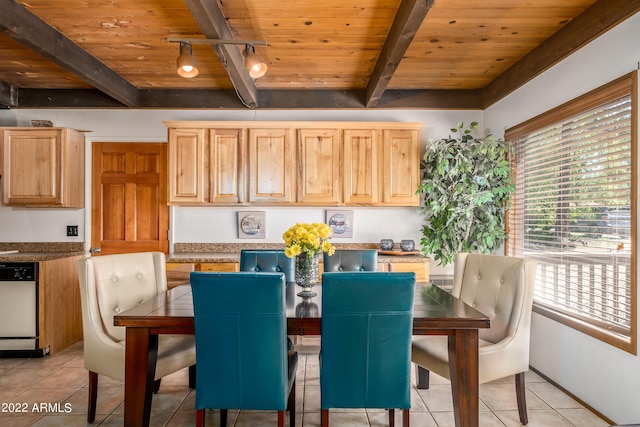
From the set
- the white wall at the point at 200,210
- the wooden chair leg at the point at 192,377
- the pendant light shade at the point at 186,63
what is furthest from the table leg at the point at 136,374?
the white wall at the point at 200,210

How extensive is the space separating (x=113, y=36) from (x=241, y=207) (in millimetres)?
1923

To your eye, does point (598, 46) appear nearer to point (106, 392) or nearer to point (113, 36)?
point (113, 36)

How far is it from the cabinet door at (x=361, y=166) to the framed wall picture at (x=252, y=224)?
0.96 m

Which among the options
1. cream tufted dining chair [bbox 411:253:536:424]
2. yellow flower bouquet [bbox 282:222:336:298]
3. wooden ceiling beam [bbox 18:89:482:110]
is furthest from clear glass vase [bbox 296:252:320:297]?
wooden ceiling beam [bbox 18:89:482:110]

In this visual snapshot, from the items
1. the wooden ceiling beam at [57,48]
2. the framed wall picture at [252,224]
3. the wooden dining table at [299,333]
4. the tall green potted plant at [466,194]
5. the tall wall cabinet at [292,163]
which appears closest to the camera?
the wooden dining table at [299,333]

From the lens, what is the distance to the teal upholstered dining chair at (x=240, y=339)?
66.5 inches

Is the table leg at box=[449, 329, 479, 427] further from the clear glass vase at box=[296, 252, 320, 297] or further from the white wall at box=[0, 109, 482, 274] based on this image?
the white wall at box=[0, 109, 482, 274]

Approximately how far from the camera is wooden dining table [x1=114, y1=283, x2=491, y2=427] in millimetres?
1844

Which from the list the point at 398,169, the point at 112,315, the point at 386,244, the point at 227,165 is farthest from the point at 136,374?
the point at 398,169

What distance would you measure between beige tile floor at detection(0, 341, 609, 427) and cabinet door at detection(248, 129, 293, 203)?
1695 millimetres

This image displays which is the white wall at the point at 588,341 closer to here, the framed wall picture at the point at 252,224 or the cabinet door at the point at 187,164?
the framed wall picture at the point at 252,224

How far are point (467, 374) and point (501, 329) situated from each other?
0.56 m

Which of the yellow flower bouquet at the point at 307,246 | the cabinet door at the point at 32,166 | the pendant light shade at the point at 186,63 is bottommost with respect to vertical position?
the yellow flower bouquet at the point at 307,246

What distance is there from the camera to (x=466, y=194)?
137 inches
